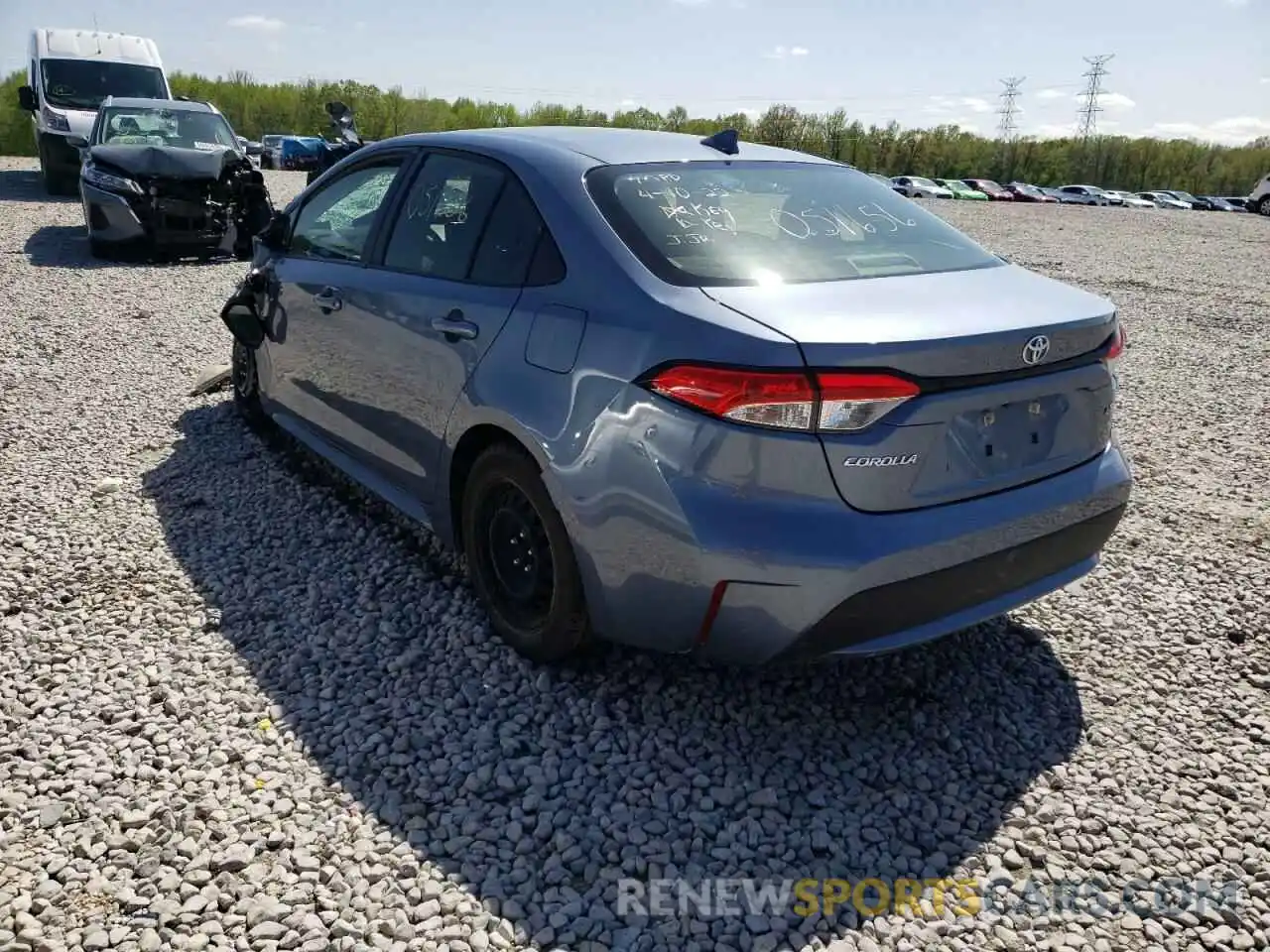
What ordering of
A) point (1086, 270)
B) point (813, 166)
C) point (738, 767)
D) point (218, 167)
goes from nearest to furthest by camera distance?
point (738, 767) → point (813, 166) → point (218, 167) → point (1086, 270)

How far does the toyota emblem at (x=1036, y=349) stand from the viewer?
2.56m

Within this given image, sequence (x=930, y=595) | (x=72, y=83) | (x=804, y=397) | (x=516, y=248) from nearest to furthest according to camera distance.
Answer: (x=804, y=397) < (x=930, y=595) < (x=516, y=248) < (x=72, y=83)

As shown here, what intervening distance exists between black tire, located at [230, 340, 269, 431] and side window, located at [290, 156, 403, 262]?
0.94 m

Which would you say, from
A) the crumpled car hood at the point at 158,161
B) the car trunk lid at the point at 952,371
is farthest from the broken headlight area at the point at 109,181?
the car trunk lid at the point at 952,371

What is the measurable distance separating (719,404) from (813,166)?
1.59 meters

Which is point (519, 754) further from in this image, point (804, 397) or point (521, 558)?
point (804, 397)

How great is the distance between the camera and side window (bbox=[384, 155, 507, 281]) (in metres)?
3.33

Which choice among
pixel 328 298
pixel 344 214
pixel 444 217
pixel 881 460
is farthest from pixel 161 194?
pixel 881 460

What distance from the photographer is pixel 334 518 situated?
438cm

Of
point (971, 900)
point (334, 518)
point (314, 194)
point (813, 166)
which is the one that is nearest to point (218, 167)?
point (314, 194)

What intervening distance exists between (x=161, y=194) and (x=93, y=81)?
727cm

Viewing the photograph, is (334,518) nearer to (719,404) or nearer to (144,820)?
(144,820)

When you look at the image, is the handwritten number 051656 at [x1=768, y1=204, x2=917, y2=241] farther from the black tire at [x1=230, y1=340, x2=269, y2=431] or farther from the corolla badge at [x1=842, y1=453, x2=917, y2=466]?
the black tire at [x1=230, y1=340, x2=269, y2=431]

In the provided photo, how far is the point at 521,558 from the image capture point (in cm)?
315
